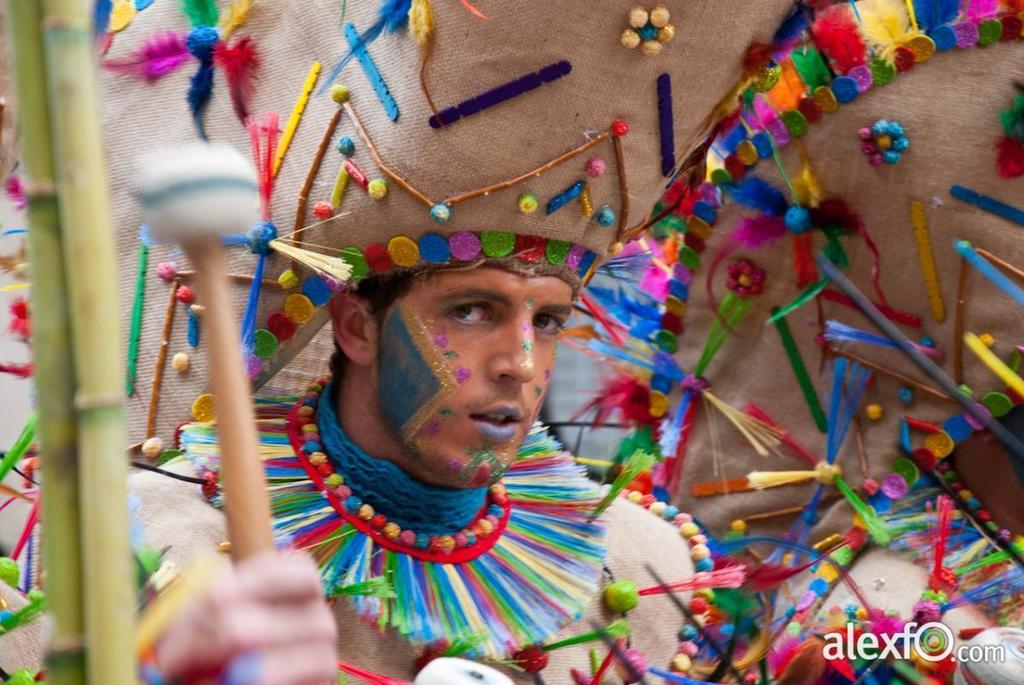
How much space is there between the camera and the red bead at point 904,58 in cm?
256

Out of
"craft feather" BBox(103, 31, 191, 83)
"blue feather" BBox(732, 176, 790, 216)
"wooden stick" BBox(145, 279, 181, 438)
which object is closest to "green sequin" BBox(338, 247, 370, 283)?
"wooden stick" BBox(145, 279, 181, 438)

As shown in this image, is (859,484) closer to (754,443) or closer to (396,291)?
(754,443)

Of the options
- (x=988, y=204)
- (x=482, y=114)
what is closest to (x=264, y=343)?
(x=482, y=114)

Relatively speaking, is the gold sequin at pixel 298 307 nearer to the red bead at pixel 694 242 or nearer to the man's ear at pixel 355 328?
the man's ear at pixel 355 328

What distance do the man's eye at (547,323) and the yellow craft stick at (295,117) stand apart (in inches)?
17.7

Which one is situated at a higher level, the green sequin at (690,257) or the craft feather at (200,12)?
the craft feather at (200,12)

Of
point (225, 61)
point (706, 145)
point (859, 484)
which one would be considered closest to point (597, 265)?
point (706, 145)

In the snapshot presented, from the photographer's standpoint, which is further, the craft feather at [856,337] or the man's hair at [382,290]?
the craft feather at [856,337]

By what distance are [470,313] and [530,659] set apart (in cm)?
52

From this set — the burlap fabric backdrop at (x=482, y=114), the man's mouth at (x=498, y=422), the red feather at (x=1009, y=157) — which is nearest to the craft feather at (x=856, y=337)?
the red feather at (x=1009, y=157)

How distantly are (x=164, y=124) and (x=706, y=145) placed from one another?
34.2 inches

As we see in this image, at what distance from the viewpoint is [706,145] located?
7.30ft

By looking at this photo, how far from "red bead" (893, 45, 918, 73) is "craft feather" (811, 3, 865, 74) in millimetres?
63

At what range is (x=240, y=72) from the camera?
2.14m
